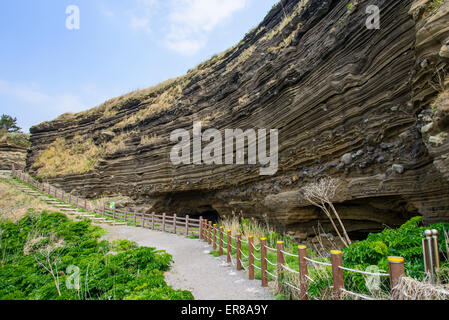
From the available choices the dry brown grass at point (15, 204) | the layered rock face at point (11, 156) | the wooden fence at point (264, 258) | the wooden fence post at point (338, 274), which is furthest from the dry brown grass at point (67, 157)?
the wooden fence post at point (338, 274)

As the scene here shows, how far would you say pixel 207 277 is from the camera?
6.73 m

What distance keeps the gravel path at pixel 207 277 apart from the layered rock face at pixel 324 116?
155 inches

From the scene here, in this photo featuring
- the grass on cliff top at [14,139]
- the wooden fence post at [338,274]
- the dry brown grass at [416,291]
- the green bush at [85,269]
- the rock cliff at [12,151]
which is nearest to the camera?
the dry brown grass at [416,291]

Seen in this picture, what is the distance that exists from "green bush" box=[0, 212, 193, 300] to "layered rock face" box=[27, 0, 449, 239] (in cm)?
582

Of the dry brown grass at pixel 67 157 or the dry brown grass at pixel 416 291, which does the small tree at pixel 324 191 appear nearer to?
the dry brown grass at pixel 416 291

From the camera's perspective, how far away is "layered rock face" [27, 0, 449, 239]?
5856mm

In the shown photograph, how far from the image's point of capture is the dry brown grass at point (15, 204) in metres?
15.9

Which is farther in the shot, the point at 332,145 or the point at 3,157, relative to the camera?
the point at 3,157

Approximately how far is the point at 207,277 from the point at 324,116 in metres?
6.78

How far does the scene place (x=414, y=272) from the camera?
339 cm

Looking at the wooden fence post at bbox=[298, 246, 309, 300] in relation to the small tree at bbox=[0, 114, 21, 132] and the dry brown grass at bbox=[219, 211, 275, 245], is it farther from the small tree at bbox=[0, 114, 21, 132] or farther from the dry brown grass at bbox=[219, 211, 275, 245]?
the small tree at bbox=[0, 114, 21, 132]
